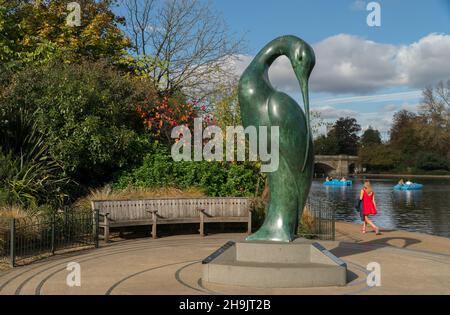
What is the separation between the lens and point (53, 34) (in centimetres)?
1928

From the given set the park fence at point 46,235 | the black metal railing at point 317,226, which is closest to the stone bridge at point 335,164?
the black metal railing at point 317,226

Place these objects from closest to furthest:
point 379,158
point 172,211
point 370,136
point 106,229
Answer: point 106,229 < point 172,211 < point 379,158 < point 370,136

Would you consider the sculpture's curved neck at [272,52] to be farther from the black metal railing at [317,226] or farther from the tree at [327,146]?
the tree at [327,146]

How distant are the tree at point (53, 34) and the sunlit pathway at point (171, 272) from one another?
912 centimetres

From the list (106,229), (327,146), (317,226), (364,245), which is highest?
(327,146)

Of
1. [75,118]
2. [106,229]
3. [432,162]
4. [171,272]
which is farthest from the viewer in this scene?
[432,162]

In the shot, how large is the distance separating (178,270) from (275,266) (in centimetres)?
178

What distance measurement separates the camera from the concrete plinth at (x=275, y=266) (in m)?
6.59

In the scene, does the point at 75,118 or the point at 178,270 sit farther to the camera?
the point at 75,118

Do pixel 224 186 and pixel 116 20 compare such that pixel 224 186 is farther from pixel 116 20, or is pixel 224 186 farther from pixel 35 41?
pixel 116 20

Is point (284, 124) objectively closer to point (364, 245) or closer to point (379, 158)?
Result: point (364, 245)

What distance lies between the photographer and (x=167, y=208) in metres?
12.1

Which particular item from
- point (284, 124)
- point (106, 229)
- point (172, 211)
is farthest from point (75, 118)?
point (284, 124)

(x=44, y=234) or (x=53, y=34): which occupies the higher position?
(x=53, y=34)
